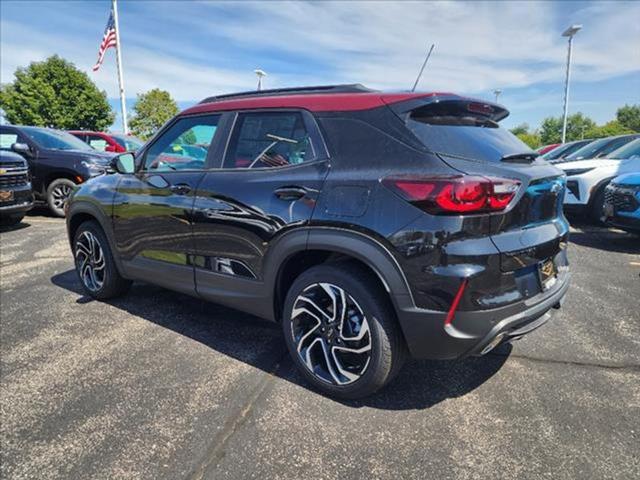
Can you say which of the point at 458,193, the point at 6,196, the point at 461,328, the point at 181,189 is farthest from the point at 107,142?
the point at 461,328

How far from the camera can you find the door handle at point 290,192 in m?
2.55

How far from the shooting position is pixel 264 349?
327cm

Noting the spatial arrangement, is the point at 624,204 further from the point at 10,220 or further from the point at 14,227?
the point at 10,220

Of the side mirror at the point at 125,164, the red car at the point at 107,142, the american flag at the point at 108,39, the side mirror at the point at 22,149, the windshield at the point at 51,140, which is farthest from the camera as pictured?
the american flag at the point at 108,39

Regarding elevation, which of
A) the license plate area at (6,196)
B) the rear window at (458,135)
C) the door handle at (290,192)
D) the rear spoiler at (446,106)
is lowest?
the license plate area at (6,196)

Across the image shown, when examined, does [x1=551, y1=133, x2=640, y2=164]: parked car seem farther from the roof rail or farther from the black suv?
the roof rail

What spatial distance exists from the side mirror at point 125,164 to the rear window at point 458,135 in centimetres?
245

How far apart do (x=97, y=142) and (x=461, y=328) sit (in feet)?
41.8

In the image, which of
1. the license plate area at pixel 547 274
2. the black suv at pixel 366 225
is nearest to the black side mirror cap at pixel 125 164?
Answer: the black suv at pixel 366 225

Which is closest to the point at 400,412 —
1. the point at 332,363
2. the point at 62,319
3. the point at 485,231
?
the point at 332,363

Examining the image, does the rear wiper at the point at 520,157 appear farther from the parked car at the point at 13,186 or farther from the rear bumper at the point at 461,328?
the parked car at the point at 13,186

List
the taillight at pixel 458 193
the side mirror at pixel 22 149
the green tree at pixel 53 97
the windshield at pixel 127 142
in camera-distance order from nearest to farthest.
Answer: the taillight at pixel 458 193
the side mirror at pixel 22 149
the windshield at pixel 127 142
the green tree at pixel 53 97

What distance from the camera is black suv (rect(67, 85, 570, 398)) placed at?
2.15 m

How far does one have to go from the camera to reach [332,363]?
260 cm
